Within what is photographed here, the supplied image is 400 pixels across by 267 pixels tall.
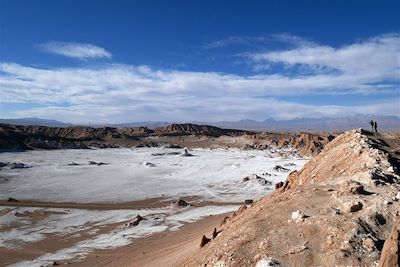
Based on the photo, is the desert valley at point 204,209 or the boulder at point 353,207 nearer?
the desert valley at point 204,209

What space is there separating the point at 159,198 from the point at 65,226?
9306mm

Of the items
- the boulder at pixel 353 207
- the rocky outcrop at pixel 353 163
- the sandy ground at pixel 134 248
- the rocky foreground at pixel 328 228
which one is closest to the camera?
the rocky foreground at pixel 328 228

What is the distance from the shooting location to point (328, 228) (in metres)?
9.55

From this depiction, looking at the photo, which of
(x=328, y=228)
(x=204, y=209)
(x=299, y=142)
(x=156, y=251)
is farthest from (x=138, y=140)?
(x=328, y=228)

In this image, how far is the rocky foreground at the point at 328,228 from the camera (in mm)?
8758

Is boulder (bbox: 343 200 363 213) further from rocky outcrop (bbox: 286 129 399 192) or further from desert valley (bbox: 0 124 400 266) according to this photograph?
rocky outcrop (bbox: 286 129 399 192)

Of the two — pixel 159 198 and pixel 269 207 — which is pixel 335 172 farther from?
pixel 159 198

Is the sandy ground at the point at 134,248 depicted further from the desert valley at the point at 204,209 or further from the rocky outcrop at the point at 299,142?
the rocky outcrop at the point at 299,142

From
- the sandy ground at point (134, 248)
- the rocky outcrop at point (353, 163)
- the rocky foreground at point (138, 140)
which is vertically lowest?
the sandy ground at point (134, 248)

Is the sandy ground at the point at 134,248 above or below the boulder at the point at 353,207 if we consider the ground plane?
below

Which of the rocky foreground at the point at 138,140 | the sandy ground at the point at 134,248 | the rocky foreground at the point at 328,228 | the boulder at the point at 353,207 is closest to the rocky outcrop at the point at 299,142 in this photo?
the rocky foreground at the point at 138,140

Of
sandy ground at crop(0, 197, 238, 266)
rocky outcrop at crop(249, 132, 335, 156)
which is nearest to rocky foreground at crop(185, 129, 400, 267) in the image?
sandy ground at crop(0, 197, 238, 266)

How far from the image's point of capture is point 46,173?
45.8 m

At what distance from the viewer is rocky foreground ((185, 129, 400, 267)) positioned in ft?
28.7
